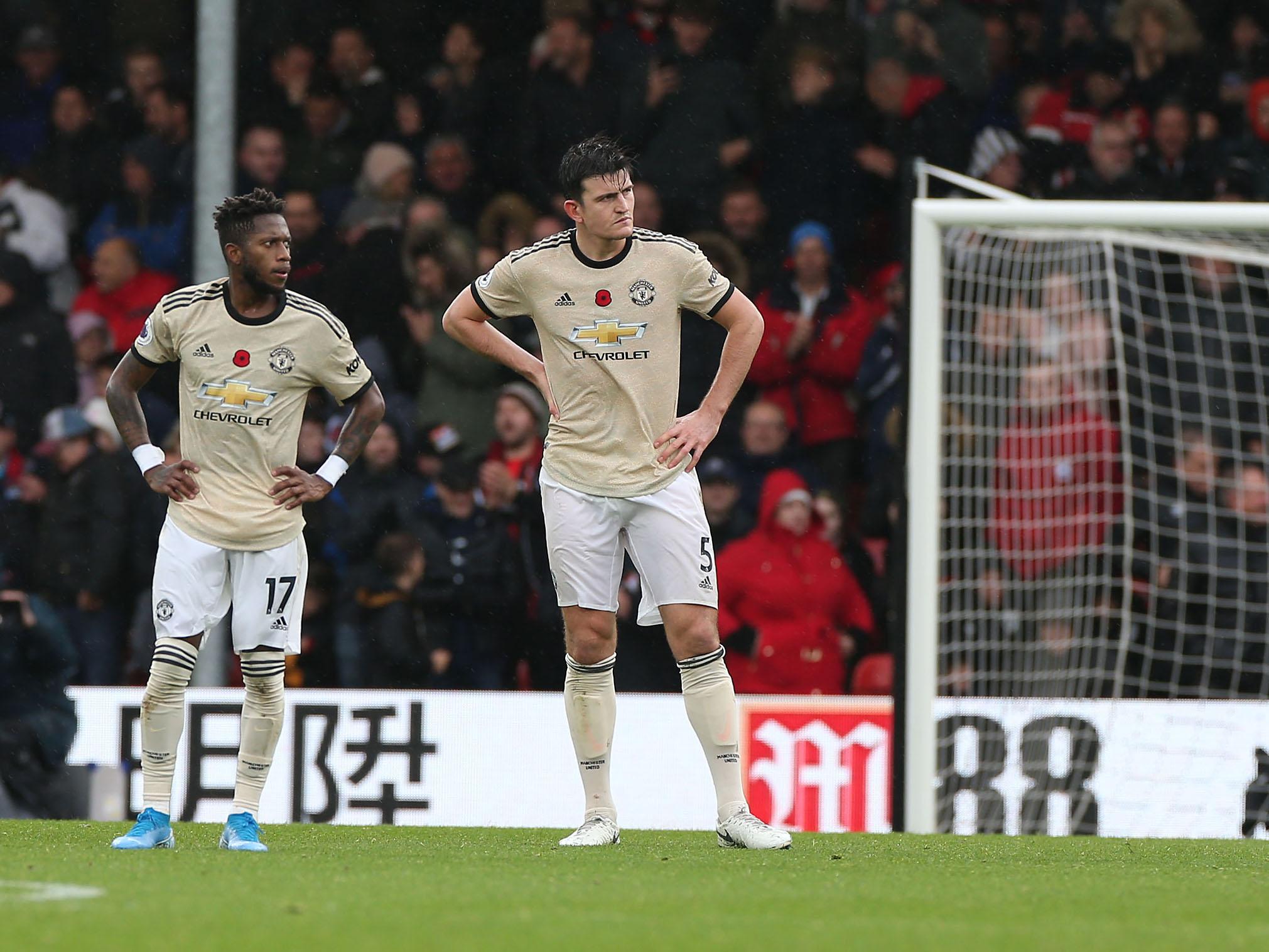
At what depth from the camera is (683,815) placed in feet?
29.5

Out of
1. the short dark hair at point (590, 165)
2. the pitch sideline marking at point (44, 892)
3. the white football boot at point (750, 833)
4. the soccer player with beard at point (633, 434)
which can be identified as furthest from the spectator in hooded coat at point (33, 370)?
the pitch sideline marking at point (44, 892)

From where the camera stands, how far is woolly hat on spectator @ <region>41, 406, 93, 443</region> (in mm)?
10828

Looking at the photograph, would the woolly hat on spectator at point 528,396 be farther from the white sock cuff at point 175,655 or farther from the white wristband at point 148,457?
the white sock cuff at point 175,655

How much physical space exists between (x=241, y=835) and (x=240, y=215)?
79.0 inches

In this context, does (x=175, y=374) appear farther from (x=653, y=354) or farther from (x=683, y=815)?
(x=653, y=354)

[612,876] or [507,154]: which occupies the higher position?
[507,154]

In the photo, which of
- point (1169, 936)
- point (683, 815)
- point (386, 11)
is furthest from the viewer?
point (386, 11)

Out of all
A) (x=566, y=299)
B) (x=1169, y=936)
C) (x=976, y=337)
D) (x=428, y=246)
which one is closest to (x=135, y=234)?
(x=428, y=246)

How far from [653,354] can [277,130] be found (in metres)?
6.44

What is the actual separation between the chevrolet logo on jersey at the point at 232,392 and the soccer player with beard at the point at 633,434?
0.96 m

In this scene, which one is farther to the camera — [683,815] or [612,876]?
[683,815]

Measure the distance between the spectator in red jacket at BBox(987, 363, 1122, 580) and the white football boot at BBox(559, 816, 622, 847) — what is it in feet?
13.4

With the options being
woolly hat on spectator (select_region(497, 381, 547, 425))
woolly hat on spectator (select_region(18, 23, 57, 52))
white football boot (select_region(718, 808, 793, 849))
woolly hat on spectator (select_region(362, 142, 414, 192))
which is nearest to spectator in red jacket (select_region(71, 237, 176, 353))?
woolly hat on spectator (select_region(362, 142, 414, 192))

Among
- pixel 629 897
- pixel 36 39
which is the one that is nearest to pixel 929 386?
pixel 629 897
